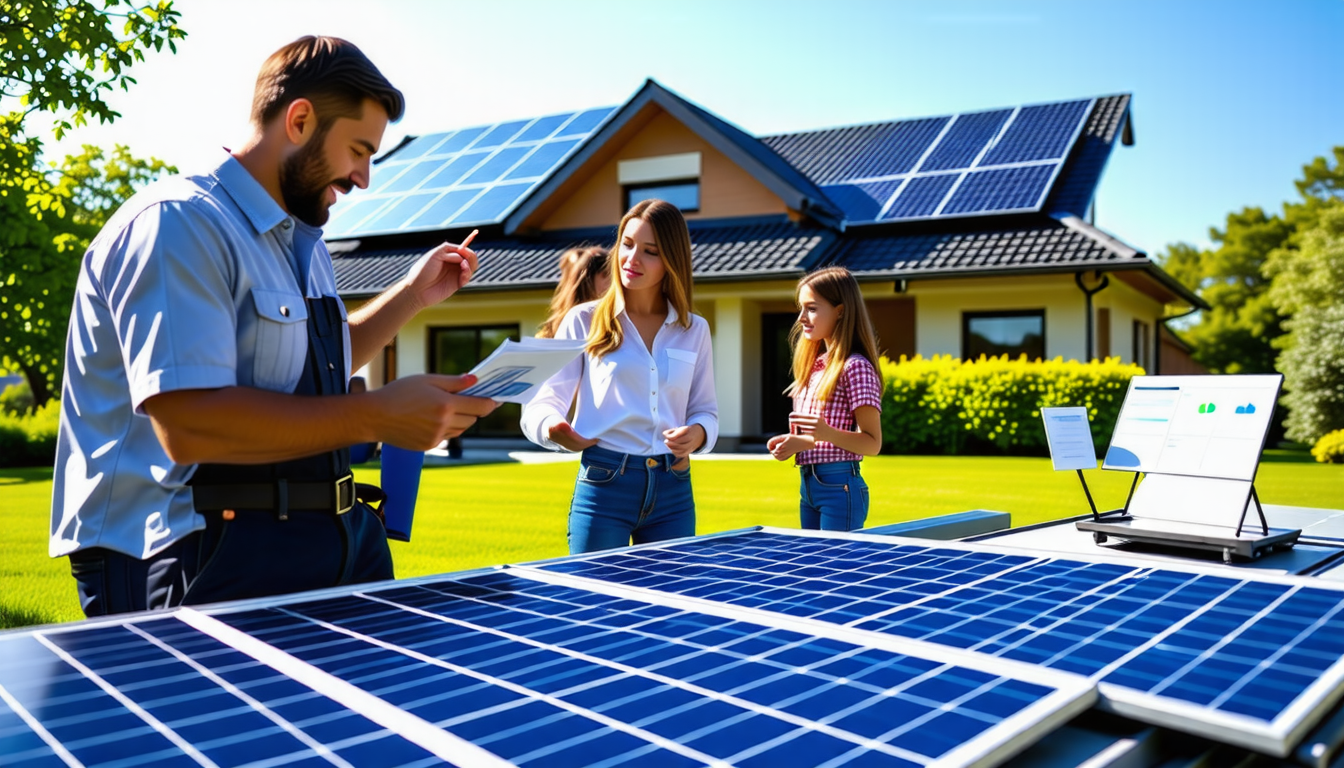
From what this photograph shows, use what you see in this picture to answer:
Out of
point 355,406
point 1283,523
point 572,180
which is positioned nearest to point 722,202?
point 572,180

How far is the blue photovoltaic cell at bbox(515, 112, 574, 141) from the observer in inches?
969

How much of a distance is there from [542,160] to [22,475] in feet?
40.8

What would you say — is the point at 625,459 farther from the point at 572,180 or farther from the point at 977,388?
the point at 572,180

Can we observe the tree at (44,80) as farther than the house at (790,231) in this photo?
No

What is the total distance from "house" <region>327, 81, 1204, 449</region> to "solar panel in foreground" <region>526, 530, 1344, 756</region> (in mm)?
15817

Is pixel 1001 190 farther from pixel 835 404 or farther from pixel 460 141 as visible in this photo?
pixel 835 404

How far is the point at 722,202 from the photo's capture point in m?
21.0

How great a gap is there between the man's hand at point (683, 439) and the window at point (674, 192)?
1776 cm

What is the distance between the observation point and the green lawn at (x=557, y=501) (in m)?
6.57

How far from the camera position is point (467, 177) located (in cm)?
2398

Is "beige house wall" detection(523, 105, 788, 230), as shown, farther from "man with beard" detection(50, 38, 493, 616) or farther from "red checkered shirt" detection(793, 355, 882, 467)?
"man with beard" detection(50, 38, 493, 616)

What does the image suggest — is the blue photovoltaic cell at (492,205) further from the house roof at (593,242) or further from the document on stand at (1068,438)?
the document on stand at (1068,438)

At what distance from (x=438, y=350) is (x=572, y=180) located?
209 inches

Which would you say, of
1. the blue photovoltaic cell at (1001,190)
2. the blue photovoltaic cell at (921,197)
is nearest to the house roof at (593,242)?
the blue photovoltaic cell at (921,197)
